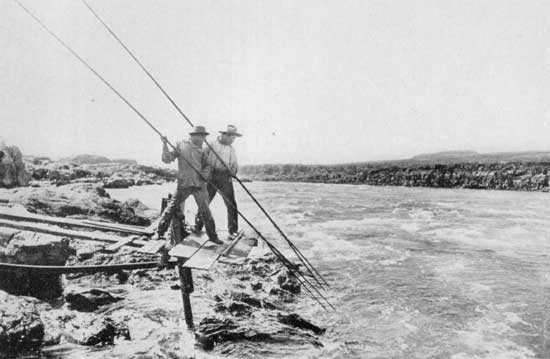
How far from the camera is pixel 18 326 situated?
5.31 meters

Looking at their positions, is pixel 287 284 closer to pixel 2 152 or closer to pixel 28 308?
pixel 28 308

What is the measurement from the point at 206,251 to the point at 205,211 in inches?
26.3

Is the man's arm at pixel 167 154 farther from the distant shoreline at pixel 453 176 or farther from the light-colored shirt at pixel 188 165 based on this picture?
the distant shoreline at pixel 453 176

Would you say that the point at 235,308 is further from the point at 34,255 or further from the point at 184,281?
the point at 34,255

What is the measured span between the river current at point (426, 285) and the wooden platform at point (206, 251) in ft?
5.36

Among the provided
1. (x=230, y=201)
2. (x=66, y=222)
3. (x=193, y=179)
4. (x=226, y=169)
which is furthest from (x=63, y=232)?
(x=226, y=169)

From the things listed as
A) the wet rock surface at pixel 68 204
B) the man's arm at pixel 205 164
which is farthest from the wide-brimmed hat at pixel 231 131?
the wet rock surface at pixel 68 204

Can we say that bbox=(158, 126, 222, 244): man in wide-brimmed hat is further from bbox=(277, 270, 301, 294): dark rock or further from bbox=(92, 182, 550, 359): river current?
bbox=(277, 270, 301, 294): dark rock

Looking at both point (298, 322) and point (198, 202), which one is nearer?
point (198, 202)

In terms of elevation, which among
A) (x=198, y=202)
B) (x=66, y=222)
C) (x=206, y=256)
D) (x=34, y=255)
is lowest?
(x=34, y=255)

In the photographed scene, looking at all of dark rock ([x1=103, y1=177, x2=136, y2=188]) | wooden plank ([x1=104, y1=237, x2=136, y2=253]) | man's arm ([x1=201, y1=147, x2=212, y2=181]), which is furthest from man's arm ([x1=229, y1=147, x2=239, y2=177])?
dark rock ([x1=103, y1=177, x2=136, y2=188])

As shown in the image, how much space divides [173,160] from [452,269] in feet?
32.6

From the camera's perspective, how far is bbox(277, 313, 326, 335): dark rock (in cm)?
739

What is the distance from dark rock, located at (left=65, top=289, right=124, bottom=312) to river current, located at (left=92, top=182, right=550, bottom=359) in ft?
4.33
